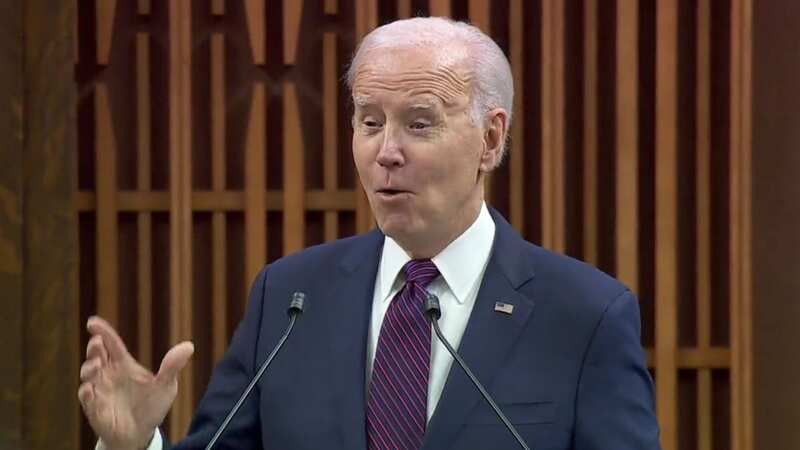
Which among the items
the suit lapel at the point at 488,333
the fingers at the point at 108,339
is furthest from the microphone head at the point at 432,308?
the fingers at the point at 108,339

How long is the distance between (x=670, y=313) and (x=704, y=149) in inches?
16.2

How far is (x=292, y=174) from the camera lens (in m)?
3.30

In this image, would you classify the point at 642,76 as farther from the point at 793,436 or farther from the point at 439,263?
the point at 439,263

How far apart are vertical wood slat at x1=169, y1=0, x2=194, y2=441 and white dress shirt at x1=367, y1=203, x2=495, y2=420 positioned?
1542mm

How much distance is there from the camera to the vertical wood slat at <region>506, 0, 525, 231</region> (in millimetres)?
3295

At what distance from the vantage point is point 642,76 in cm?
334

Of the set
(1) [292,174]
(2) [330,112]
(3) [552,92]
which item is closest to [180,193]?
(1) [292,174]

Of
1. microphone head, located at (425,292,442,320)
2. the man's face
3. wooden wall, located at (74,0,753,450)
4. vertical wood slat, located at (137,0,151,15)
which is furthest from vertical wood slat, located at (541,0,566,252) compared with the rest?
microphone head, located at (425,292,442,320)

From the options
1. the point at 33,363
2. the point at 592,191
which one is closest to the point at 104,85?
the point at 33,363

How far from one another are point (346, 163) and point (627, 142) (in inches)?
27.6

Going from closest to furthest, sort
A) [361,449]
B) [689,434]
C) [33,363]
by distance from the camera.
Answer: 1. [361,449]
2. [33,363]
3. [689,434]

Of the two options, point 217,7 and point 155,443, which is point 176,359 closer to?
point 155,443

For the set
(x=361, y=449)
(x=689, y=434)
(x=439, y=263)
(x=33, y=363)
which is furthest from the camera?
(x=689, y=434)

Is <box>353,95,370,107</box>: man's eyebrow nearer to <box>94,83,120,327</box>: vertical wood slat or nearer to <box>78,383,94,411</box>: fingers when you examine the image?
<box>78,383,94,411</box>: fingers
